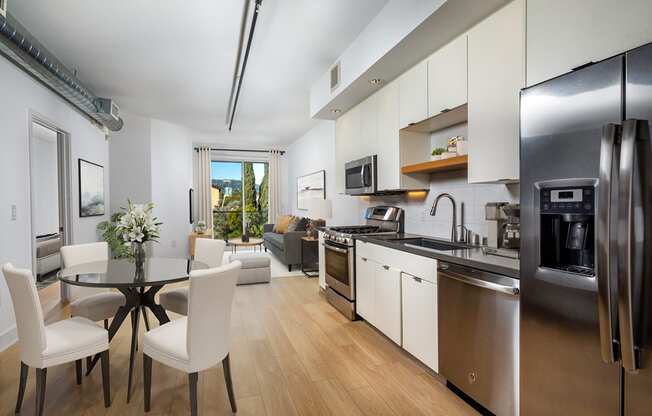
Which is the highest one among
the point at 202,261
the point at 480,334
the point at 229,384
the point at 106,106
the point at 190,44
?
the point at 190,44

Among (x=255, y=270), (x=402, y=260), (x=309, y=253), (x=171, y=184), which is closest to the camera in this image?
(x=402, y=260)

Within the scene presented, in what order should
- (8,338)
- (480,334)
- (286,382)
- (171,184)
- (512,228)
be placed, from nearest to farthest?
(480,334), (512,228), (286,382), (8,338), (171,184)

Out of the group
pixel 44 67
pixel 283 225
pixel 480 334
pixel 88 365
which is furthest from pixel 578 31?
pixel 283 225

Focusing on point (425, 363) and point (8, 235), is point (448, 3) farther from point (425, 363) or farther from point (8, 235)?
point (8, 235)

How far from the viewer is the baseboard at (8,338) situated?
114 inches

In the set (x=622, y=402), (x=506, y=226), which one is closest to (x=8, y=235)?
(x=506, y=226)

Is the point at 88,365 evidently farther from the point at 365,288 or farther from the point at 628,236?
the point at 628,236

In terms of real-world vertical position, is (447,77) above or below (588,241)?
above

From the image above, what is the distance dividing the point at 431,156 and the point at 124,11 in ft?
9.87

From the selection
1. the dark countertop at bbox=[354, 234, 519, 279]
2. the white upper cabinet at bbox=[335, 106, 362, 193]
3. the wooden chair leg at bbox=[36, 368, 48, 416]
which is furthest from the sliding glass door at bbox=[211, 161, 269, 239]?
the wooden chair leg at bbox=[36, 368, 48, 416]

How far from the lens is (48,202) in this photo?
6.19 m

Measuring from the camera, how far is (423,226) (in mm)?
3441

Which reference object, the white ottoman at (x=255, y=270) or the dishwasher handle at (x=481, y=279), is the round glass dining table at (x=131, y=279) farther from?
the white ottoman at (x=255, y=270)

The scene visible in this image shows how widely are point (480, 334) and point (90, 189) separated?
18.1 ft
